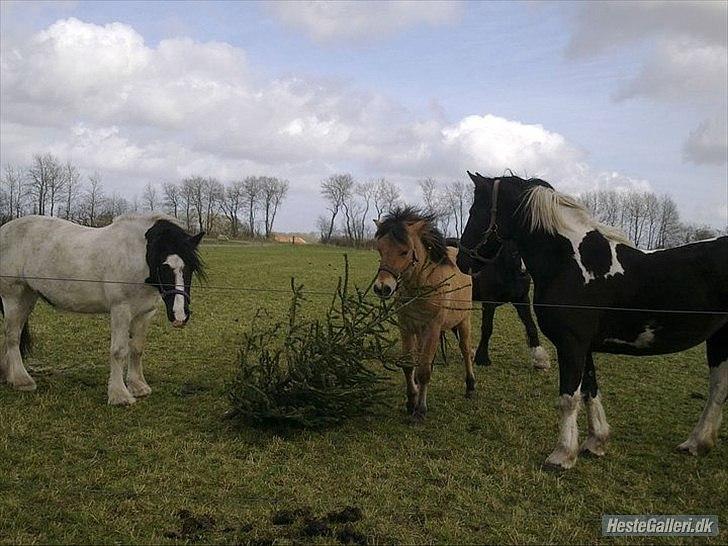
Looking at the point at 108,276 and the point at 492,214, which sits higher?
the point at 492,214

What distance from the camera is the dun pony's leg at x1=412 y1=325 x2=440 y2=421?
5.69m

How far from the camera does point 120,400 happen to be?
19.9ft

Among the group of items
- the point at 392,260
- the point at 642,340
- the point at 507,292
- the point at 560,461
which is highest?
Result: the point at 392,260

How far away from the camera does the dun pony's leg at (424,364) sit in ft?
18.7

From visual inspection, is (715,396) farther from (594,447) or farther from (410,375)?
(410,375)

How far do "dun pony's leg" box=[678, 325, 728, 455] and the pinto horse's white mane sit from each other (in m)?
1.20

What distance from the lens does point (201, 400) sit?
639 cm

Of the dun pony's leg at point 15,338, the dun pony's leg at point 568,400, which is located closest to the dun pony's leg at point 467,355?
the dun pony's leg at point 568,400

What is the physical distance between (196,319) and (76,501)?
835 cm

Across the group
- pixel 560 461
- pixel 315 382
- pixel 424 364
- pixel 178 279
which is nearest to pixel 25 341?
pixel 178 279

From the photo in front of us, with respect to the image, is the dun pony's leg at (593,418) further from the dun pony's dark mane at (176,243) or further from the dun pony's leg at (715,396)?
the dun pony's dark mane at (176,243)

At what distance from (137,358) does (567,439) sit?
4.74 metres

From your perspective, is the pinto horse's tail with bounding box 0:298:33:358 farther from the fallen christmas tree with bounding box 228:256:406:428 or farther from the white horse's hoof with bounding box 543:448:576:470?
the white horse's hoof with bounding box 543:448:576:470

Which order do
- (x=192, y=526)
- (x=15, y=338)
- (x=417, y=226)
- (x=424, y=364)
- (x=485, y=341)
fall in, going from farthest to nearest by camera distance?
(x=485, y=341) < (x=15, y=338) < (x=417, y=226) < (x=424, y=364) < (x=192, y=526)
